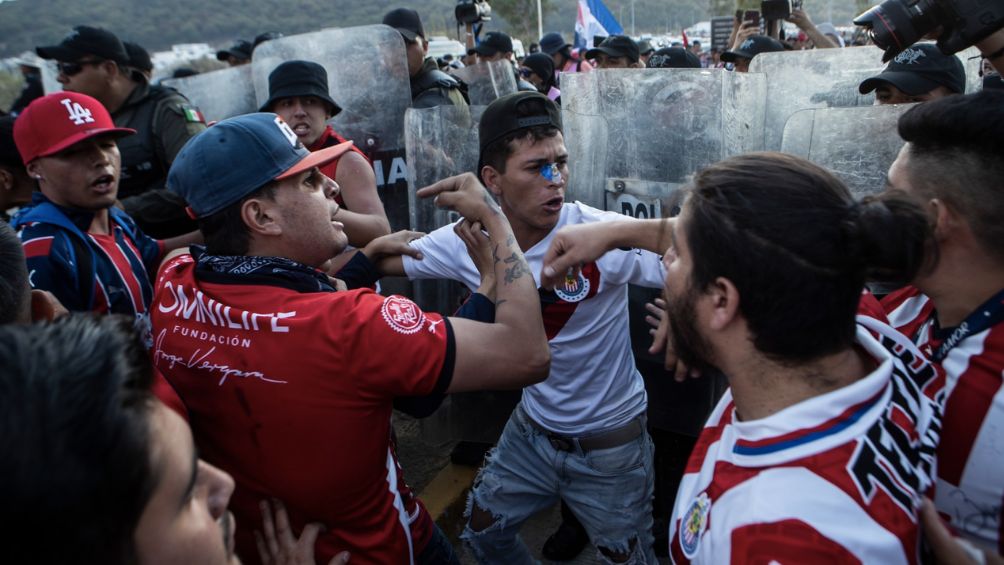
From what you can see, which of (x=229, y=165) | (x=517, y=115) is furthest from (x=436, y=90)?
(x=229, y=165)

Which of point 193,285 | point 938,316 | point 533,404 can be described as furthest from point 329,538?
point 938,316

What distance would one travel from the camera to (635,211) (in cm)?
299

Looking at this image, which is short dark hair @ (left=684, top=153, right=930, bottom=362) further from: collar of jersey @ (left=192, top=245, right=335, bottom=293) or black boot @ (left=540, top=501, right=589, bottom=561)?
black boot @ (left=540, top=501, right=589, bottom=561)

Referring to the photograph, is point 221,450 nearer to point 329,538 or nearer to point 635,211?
point 329,538

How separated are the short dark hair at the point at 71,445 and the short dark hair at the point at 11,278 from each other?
884mm

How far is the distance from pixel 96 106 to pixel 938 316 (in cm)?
308

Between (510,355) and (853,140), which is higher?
(853,140)

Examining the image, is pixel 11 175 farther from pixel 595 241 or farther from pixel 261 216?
pixel 595 241

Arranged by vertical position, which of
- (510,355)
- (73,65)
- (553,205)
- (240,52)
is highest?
(73,65)

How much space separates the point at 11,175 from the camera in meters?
2.90

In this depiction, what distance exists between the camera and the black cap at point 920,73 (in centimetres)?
296

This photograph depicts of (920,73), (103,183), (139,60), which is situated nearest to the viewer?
(103,183)

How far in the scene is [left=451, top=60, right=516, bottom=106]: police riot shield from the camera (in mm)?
4531

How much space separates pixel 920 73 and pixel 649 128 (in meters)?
1.31
